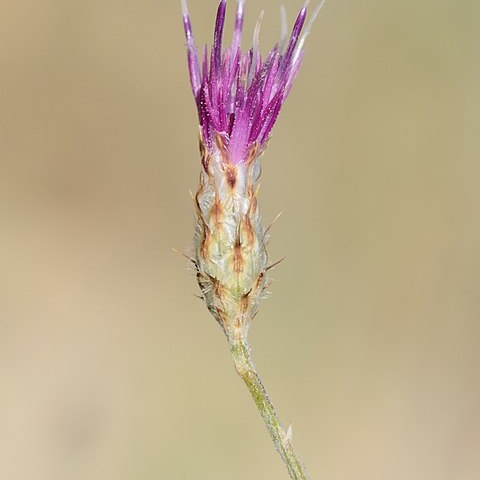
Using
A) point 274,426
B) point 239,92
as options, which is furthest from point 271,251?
point 274,426

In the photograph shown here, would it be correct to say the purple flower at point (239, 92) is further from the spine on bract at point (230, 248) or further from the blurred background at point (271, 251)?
the blurred background at point (271, 251)

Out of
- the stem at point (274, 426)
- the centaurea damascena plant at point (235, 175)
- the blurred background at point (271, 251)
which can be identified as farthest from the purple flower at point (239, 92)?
the blurred background at point (271, 251)

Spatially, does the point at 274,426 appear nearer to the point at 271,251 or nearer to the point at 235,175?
the point at 235,175

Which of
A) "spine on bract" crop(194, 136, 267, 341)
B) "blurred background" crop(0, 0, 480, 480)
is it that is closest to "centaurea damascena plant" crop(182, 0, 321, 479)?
"spine on bract" crop(194, 136, 267, 341)

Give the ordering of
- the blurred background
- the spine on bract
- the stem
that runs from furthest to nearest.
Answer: the blurred background < the spine on bract < the stem

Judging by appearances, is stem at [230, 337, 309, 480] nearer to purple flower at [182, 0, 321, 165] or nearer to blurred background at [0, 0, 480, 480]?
purple flower at [182, 0, 321, 165]
